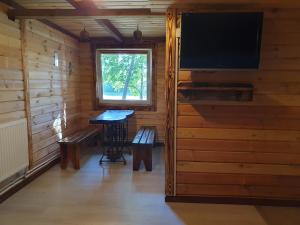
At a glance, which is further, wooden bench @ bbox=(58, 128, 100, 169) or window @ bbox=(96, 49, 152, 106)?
window @ bbox=(96, 49, 152, 106)

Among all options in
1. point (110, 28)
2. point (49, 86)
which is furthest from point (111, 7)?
point (49, 86)

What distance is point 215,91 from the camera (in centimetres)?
261

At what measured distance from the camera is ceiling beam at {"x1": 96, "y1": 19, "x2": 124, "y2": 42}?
361 cm

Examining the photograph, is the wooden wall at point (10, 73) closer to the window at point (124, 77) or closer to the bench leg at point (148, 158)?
the bench leg at point (148, 158)

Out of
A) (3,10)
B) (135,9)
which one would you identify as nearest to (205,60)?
(135,9)

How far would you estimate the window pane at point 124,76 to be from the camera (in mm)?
5371

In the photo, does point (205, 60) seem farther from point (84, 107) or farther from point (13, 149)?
point (84, 107)

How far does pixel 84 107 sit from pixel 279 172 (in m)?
3.86

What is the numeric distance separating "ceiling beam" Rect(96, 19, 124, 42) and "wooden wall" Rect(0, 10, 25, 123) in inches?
40.2

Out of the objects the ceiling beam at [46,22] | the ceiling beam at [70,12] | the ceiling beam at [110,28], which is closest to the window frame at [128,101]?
the ceiling beam at [110,28]

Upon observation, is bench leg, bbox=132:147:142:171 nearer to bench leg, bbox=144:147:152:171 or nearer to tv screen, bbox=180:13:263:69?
bench leg, bbox=144:147:152:171

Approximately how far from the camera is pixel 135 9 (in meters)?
3.02

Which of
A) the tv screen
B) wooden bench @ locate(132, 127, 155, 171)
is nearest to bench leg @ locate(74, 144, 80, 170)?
wooden bench @ locate(132, 127, 155, 171)

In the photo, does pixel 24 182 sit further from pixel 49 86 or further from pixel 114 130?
pixel 114 130
